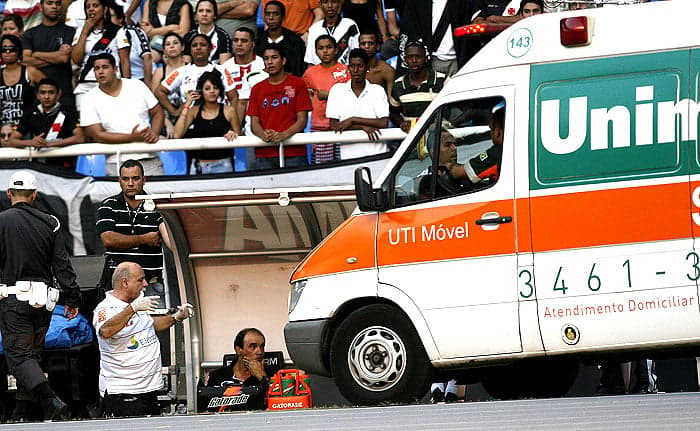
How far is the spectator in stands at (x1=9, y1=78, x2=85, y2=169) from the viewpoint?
15.1 meters

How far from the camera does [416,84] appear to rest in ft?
46.0

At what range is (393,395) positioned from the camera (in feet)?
32.2

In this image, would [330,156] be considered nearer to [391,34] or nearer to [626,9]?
[391,34]

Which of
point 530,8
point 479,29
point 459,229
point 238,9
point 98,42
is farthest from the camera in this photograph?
point 238,9

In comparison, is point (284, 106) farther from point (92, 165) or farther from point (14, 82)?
point (14, 82)

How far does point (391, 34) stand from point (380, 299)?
616 cm

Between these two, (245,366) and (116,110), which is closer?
(245,366)

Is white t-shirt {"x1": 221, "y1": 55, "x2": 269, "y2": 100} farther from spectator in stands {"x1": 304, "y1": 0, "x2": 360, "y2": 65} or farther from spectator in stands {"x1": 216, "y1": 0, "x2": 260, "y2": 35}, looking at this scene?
spectator in stands {"x1": 216, "y1": 0, "x2": 260, "y2": 35}

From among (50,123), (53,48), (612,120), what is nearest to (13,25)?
(53,48)

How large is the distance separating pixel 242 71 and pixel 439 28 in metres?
2.12

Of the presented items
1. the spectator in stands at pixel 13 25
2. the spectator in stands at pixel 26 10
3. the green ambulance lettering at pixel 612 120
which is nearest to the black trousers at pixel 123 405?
the green ambulance lettering at pixel 612 120

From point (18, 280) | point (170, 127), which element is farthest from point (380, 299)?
point (170, 127)

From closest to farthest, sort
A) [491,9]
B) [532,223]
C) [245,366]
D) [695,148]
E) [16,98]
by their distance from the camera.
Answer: [695,148]
[532,223]
[245,366]
[491,9]
[16,98]

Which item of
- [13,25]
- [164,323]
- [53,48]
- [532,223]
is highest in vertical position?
[13,25]
